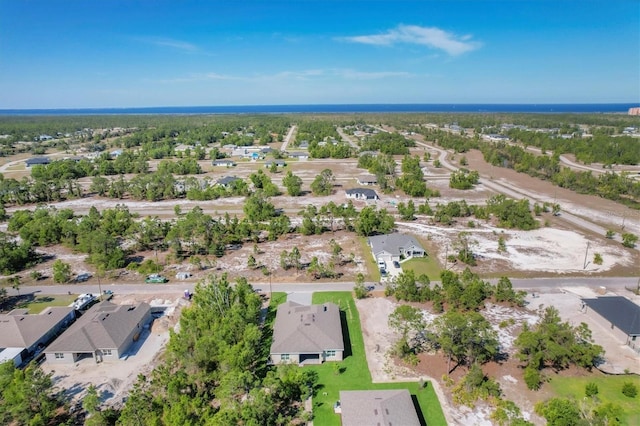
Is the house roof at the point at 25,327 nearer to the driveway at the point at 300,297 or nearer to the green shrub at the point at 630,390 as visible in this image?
the driveway at the point at 300,297

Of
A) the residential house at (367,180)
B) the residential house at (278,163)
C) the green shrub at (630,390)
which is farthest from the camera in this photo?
the residential house at (278,163)

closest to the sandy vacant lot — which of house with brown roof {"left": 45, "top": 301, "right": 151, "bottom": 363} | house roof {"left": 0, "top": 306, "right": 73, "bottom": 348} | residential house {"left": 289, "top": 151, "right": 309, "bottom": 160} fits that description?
house with brown roof {"left": 45, "top": 301, "right": 151, "bottom": 363}

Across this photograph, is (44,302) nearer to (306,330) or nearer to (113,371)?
(113,371)

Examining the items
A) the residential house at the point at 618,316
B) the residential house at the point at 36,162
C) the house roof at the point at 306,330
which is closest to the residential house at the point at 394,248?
the house roof at the point at 306,330

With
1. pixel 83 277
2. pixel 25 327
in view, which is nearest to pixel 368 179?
pixel 83 277

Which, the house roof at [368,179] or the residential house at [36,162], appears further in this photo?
the residential house at [36,162]
